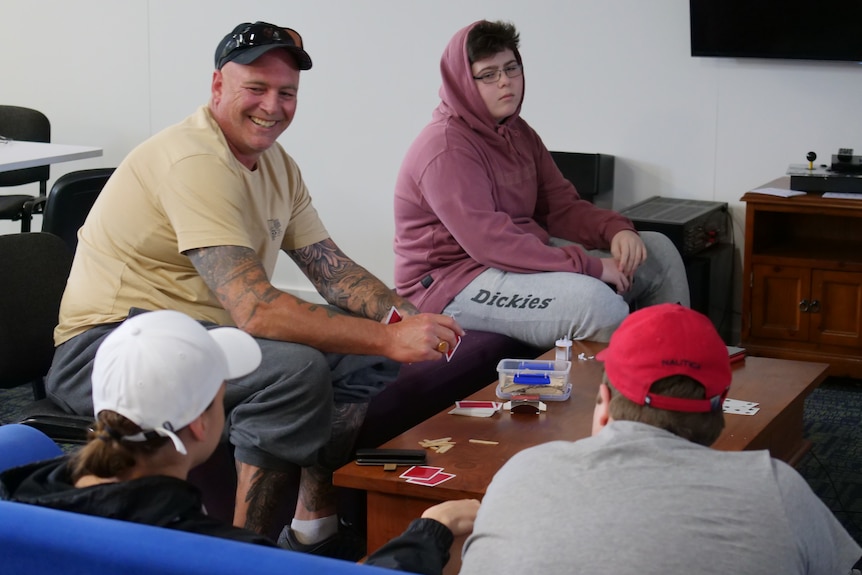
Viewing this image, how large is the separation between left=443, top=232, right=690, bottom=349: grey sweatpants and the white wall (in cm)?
128

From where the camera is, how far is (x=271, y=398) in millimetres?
2414

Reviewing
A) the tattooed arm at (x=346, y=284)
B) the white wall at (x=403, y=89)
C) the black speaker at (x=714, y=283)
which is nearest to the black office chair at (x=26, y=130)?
the white wall at (x=403, y=89)

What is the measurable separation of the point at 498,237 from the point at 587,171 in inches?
50.2

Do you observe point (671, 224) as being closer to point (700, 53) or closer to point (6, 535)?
point (700, 53)

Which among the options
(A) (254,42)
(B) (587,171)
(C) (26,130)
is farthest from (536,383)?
(C) (26,130)

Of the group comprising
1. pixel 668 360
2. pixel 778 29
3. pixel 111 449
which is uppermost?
pixel 778 29

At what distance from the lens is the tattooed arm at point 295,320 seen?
2.43 meters

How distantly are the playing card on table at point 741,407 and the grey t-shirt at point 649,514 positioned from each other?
1068mm

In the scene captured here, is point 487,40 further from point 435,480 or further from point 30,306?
point 435,480

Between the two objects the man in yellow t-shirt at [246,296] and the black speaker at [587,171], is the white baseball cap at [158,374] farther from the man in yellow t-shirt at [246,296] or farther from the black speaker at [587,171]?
the black speaker at [587,171]

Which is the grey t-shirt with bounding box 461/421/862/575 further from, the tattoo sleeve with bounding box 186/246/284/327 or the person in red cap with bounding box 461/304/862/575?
the tattoo sleeve with bounding box 186/246/284/327

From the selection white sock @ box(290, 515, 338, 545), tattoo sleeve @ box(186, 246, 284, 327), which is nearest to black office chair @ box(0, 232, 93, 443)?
tattoo sleeve @ box(186, 246, 284, 327)

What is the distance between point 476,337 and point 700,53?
1.78 metres

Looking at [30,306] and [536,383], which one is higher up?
[30,306]
